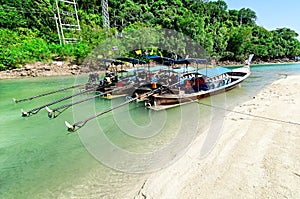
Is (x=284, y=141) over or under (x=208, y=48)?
under

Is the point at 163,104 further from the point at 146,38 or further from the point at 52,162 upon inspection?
the point at 146,38

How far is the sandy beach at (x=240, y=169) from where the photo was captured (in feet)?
12.4

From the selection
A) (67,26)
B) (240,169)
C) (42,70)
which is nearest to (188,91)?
(240,169)

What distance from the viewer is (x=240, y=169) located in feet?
14.4

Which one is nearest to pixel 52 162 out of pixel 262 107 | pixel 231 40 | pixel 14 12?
Result: pixel 262 107

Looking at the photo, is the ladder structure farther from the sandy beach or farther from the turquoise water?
the sandy beach

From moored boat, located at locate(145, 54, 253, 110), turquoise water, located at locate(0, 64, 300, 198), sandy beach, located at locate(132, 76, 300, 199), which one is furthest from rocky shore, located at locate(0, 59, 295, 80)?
sandy beach, located at locate(132, 76, 300, 199)

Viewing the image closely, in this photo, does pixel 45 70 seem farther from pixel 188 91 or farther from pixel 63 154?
pixel 63 154

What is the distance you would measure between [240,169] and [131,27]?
46817 millimetres

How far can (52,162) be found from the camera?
625 cm

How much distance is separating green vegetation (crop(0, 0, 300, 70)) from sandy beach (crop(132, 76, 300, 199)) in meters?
36.1

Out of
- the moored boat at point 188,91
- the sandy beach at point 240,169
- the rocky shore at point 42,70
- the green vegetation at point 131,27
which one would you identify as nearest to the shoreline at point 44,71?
the rocky shore at point 42,70

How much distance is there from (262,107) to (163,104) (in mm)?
5171

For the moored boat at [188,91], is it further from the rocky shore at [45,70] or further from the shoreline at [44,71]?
the shoreline at [44,71]
